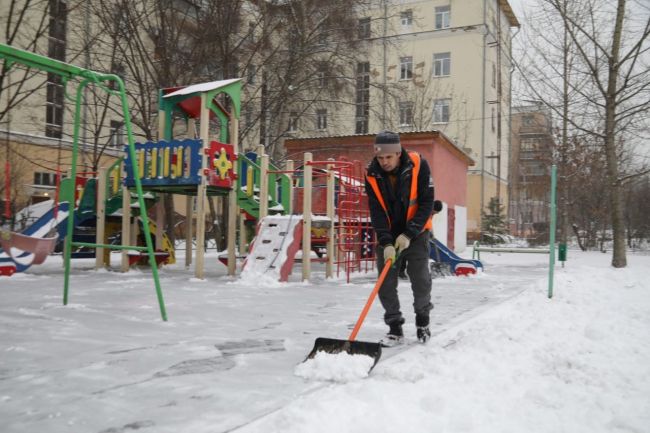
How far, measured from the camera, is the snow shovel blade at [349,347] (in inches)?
134

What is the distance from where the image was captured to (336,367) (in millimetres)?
3223

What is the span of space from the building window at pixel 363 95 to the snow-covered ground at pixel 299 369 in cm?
1204

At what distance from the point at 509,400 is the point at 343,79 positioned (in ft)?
47.6

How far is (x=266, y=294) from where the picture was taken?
748cm

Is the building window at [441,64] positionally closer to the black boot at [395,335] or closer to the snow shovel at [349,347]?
the black boot at [395,335]

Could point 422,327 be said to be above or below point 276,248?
below

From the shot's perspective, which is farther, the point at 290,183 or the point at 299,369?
the point at 290,183

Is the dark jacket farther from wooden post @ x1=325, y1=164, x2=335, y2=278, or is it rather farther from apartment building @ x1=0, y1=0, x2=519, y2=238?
apartment building @ x1=0, y1=0, x2=519, y2=238

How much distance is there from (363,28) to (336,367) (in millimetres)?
15727

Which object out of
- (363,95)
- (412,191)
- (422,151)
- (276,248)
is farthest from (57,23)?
(412,191)

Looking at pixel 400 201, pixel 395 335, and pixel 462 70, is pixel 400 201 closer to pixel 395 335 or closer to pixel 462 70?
pixel 395 335

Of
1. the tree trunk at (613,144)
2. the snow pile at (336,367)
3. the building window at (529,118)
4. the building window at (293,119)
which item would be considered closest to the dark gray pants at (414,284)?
the snow pile at (336,367)

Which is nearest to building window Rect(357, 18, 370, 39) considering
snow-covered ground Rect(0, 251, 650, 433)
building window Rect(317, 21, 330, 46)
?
building window Rect(317, 21, 330, 46)

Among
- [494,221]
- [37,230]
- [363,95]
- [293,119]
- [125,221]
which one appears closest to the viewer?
[125,221]
